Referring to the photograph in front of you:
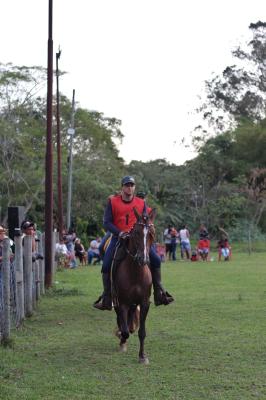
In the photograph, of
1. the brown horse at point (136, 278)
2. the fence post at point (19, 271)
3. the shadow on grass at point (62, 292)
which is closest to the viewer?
the brown horse at point (136, 278)

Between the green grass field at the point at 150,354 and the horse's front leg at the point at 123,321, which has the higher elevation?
the horse's front leg at the point at 123,321

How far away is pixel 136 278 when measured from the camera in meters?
9.83

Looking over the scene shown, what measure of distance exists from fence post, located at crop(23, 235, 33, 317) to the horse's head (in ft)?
14.6

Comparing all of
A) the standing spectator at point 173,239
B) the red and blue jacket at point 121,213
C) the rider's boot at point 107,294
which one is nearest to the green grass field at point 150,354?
the rider's boot at point 107,294

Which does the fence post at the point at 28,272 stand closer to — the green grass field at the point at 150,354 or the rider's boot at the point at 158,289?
the green grass field at the point at 150,354

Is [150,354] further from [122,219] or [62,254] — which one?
[62,254]

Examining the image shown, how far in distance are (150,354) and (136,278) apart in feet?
3.32

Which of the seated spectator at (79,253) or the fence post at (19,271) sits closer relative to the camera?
the fence post at (19,271)

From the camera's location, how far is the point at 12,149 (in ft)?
145

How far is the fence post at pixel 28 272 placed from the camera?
13672mm

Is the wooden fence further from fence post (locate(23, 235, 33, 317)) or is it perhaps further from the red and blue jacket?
the red and blue jacket

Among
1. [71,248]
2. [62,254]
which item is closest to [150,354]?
[62,254]

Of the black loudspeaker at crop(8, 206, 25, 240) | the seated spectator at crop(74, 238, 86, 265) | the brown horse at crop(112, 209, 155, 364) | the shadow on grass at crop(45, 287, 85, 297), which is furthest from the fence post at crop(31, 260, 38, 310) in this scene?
the seated spectator at crop(74, 238, 86, 265)

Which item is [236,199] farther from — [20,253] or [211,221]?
[20,253]
